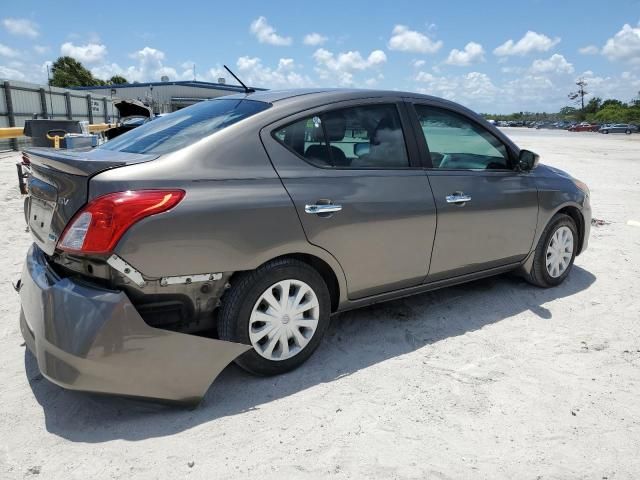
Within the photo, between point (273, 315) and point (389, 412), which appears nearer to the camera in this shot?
point (389, 412)

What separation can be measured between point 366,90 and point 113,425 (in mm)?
2519

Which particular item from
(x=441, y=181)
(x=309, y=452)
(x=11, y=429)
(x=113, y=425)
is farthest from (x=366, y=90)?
(x=11, y=429)

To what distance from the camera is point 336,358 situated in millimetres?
3240

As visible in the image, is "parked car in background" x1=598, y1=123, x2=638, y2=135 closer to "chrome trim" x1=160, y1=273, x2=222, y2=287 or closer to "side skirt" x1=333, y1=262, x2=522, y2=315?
"side skirt" x1=333, y1=262, x2=522, y2=315

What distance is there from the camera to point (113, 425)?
2502 mm

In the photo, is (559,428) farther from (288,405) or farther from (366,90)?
(366,90)

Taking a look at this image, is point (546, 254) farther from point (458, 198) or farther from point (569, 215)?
point (458, 198)

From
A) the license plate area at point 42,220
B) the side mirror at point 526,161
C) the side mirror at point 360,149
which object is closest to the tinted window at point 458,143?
the side mirror at point 526,161

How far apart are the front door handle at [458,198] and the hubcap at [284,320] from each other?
1.25 metres

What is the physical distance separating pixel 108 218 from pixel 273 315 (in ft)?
3.35

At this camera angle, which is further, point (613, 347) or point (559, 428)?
point (613, 347)

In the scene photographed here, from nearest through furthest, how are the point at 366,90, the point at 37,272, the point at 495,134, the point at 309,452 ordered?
the point at 309,452
the point at 37,272
the point at 366,90
the point at 495,134

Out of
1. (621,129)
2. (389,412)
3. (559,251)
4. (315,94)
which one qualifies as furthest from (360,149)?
(621,129)

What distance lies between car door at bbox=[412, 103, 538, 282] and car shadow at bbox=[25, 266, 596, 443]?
1.26ft
